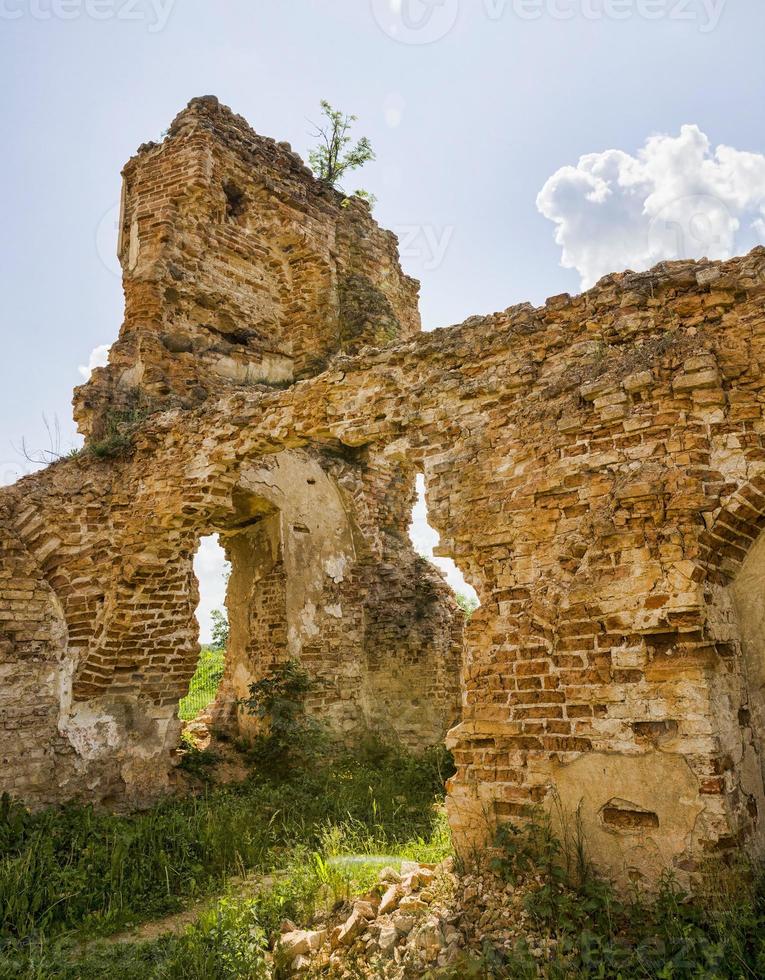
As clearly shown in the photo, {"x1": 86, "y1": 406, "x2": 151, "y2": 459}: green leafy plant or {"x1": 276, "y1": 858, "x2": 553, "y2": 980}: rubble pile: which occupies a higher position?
{"x1": 86, "y1": 406, "x2": 151, "y2": 459}: green leafy plant

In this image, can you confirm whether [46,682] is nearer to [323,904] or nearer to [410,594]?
[323,904]

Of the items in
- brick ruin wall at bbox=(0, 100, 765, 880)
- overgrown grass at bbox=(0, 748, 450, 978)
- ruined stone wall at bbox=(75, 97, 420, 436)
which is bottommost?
overgrown grass at bbox=(0, 748, 450, 978)

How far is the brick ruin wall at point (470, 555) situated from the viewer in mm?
3697

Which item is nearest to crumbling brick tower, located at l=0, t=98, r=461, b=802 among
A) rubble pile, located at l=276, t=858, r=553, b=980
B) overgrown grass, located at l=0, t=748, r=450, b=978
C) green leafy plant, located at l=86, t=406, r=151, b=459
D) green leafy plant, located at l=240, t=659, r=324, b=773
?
green leafy plant, located at l=86, t=406, r=151, b=459

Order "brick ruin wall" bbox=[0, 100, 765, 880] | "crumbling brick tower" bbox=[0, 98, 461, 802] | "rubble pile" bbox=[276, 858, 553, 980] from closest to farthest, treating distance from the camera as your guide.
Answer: "rubble pile" bbox=[276, 858, 553, 980]
"brick ruin wall" bbox=[0, 100, 765, 880]
"crumbling brick tower" bbox=[0, 98, 461, 802]

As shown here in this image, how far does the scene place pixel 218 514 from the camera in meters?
7.43

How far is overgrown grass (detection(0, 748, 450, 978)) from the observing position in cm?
418

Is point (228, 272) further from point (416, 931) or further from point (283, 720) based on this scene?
point (416, 931)

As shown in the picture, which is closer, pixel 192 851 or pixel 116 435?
pixel 192 851

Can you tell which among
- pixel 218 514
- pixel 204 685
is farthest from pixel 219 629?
pixel 218 514

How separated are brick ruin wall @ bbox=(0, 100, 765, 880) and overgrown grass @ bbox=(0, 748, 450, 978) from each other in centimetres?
78

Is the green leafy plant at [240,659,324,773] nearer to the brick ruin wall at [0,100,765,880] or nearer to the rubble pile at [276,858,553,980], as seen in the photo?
the brick ruin wall at [0,100,765,880]

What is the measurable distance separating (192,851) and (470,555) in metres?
3.10

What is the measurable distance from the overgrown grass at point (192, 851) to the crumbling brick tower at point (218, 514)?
82cm
